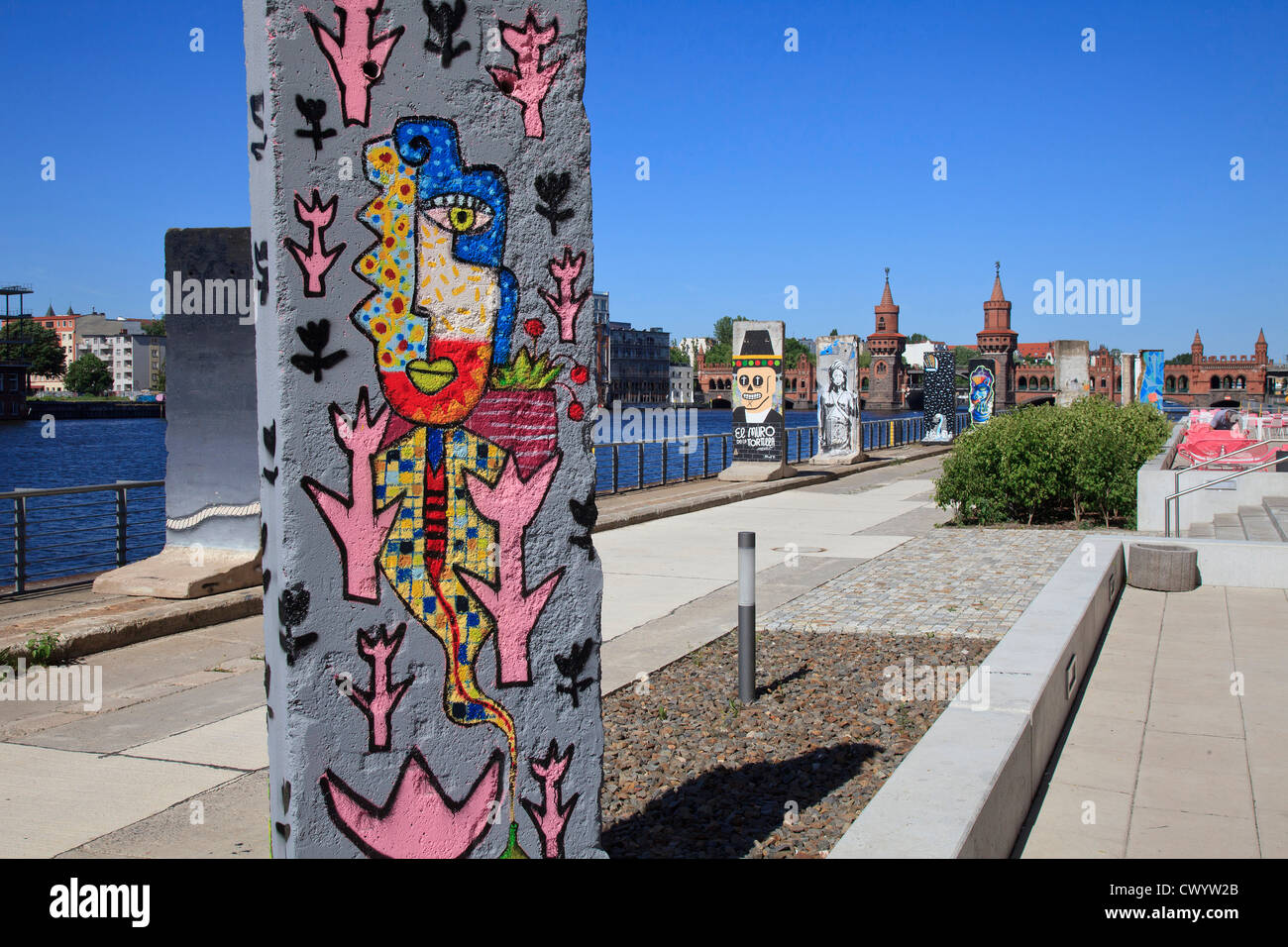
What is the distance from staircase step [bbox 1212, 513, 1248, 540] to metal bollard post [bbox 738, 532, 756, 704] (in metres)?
8.87

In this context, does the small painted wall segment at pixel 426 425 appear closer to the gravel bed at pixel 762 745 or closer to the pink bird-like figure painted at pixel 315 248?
the pink bird-like figure painted at pixel 315 248

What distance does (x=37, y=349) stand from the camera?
429 feet

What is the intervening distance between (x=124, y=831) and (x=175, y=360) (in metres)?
5.27

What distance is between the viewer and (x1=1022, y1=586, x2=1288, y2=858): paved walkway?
4.51 meters

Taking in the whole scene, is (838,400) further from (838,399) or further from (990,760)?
(990,760)

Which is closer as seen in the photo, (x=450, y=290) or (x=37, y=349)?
(x=450, y=290)

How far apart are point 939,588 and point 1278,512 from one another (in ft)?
24.2

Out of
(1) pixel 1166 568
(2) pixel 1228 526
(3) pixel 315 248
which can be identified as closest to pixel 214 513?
(3) pixel 315 248

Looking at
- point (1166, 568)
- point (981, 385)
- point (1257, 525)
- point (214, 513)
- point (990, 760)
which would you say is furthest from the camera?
point (981, 385)

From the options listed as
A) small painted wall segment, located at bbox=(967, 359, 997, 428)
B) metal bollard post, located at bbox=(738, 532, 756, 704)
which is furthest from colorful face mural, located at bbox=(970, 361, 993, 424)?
metal bollard post, located at bbox=(738, 532, 756, 704)

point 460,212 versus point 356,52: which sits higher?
point 356,52

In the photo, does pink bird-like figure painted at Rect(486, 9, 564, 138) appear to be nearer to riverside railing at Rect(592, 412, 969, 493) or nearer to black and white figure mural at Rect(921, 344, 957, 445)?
riverside railing at Rect(592, 412, 969, 493)
